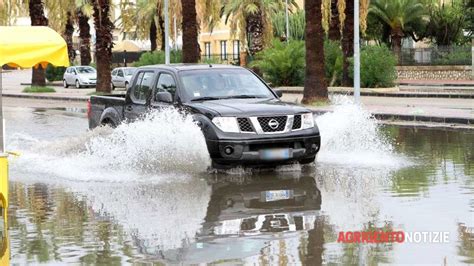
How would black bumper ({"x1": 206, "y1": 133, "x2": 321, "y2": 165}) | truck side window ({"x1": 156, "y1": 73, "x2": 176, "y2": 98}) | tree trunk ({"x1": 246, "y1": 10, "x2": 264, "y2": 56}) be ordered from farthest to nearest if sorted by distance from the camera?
tree trunk ({"x1": 246, "y1": 10, "x2": 264, "y2": 56}) → truck side window ({"x1": 156, "y1": 73, "x2": 176, "y2": 98}) → black bumper ({"x1": 206, "y1": 133, "x2": 321, "y2": 165})

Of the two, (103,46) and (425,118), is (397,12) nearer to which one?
(103,46)

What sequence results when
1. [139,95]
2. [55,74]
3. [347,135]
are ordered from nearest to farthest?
[139,95], [347,135], [55,74]

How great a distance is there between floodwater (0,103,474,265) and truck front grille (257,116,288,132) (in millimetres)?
731

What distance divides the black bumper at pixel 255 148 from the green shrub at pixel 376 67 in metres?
24.8

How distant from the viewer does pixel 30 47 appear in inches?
400

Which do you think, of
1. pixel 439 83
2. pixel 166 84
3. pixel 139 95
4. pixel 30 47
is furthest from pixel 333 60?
pixel 30 47

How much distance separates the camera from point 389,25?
5841 centimetres

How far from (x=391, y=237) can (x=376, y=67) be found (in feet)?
99.1

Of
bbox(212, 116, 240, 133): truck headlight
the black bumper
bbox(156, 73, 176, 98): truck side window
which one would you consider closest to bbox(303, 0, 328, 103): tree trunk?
bbox(156, 73, 176, 98): truck side window

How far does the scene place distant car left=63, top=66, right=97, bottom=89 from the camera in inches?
2264

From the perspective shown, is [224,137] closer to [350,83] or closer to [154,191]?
[154,191]

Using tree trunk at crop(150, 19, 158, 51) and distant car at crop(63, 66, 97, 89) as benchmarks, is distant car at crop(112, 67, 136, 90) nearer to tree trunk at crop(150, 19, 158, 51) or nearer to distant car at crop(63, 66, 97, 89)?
distant car at crop(63, 66, 97, 89)

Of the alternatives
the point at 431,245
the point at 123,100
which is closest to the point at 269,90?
the point at 123,100

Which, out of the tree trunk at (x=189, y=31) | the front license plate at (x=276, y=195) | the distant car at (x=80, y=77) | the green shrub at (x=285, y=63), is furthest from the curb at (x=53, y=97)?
the front license plate at (x=276, y=195)
